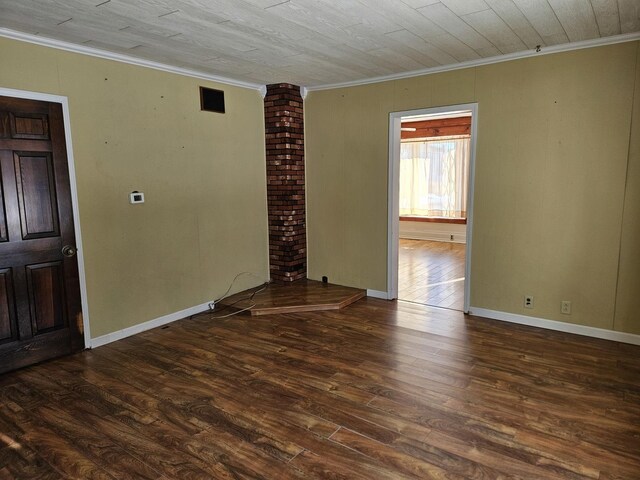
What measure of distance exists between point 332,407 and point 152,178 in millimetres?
2804

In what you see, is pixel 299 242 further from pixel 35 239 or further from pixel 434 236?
pixel 434 236

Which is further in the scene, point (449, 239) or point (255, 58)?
point (449, 239)

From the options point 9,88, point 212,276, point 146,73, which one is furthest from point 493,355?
point 9,88

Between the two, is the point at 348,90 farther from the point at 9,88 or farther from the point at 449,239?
the point at 449,239

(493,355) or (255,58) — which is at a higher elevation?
(255,58)

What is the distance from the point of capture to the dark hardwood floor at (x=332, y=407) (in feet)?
7.50

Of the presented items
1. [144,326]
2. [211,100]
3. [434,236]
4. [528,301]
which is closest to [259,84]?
[211,100]

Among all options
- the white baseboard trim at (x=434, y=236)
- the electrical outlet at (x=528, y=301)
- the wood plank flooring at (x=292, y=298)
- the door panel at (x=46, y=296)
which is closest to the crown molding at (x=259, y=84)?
the door panel at (x=46, y=296)

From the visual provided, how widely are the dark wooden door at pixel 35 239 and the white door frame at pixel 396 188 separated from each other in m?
3.23

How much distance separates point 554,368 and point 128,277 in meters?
3.76

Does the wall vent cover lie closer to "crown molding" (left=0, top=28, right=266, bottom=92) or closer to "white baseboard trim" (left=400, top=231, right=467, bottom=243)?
"crown molding" (left=0, top=28, right=266, bottom=92)

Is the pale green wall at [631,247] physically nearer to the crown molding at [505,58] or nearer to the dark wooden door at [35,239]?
the crown molding at [505,58]

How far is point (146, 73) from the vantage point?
13.5ft

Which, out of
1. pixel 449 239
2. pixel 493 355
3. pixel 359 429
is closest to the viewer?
pixel 359 429
